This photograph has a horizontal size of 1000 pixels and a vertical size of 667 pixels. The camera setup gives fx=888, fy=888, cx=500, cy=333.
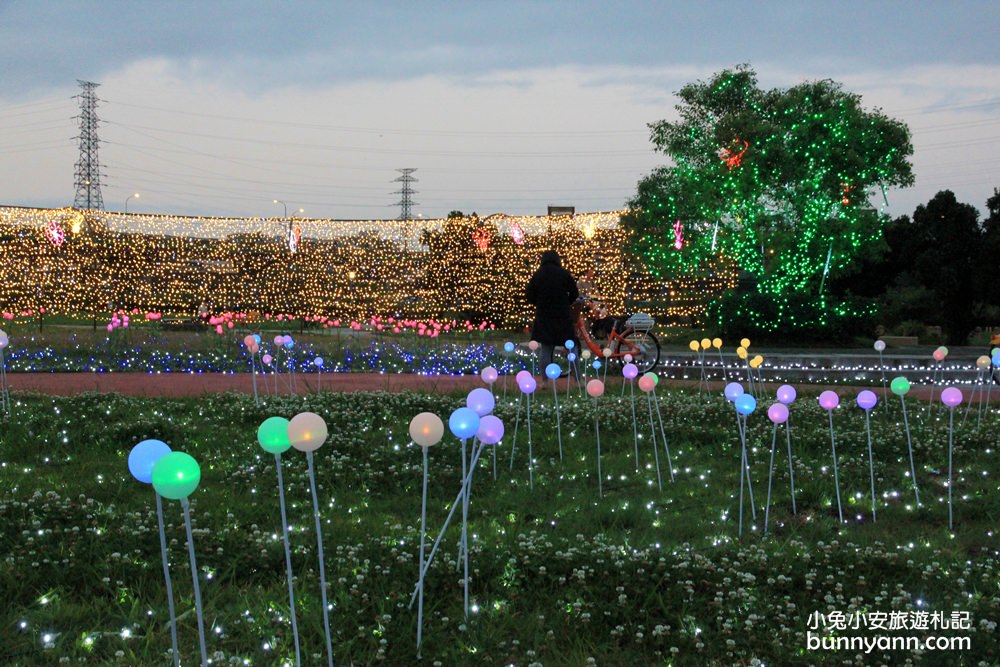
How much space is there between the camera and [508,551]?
156 inches

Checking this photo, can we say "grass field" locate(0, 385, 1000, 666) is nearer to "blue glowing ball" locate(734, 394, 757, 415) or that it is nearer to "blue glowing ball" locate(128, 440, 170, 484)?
"blue glowing ball" locate(734, 394, 757, 415)

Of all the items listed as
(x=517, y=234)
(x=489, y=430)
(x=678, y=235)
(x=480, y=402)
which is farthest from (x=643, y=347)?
(x=517, y=234)

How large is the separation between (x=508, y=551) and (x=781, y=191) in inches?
686

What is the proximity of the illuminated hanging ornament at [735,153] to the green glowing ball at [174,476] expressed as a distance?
18.7 metres

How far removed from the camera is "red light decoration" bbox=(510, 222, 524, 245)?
23422mm

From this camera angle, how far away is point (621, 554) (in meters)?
3.94

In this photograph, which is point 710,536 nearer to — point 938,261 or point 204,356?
point 204,356

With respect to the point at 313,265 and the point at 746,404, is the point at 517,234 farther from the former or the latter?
the point at 746,404

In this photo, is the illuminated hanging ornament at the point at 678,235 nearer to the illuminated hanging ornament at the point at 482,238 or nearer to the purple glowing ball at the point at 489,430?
the illuminated hanging ornament at the point at 482,238

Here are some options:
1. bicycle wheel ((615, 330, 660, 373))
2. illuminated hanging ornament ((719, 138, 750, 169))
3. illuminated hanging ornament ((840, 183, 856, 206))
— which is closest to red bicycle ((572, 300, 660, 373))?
bicycle wheel ((615, 330, 660, 373))

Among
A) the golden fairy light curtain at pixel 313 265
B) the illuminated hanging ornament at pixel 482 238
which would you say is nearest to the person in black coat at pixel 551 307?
the golden fairy light curtain at pixel 313 265

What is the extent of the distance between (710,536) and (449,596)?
1.60 metres

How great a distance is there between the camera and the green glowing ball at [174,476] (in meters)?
2.24

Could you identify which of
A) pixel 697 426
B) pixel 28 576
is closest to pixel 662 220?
pixel 697 426
